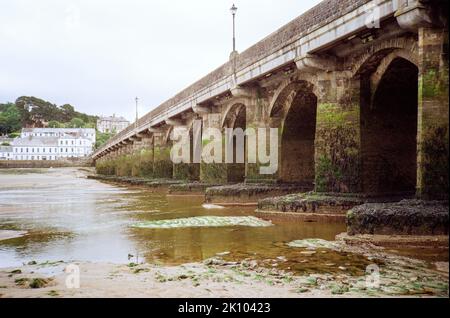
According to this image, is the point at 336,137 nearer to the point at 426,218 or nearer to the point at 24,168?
the point at 426,218

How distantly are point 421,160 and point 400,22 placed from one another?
2611 mm

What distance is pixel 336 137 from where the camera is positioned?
452 inches

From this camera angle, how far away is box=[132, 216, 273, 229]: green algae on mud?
10008 millimetres

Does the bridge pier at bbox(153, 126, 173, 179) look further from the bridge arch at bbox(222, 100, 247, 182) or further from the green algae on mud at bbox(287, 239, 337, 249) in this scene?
the green algae on mud at bbox(287, 239, 337, 249)

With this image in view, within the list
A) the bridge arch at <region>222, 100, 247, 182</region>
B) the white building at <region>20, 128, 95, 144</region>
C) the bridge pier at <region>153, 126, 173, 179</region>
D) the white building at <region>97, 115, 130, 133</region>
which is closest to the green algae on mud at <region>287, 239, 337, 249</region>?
the bridge arch at <region>222, 100, 247, 182</region>

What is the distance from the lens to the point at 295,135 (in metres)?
16.1

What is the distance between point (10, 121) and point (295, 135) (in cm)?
13344

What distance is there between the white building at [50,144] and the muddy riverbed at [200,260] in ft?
343

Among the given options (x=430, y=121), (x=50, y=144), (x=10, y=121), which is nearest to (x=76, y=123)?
(x=10, y=121)

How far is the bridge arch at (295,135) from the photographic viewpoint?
51.0 feet

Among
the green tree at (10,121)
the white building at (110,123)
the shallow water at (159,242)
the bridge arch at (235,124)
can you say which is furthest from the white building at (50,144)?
the shallow water at (159,242)

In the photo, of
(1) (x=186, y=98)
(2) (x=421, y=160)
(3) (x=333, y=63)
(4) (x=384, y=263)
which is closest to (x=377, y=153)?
(3) (x=333, y=63)

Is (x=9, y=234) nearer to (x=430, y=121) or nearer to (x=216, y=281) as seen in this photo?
(x=216, y=281)

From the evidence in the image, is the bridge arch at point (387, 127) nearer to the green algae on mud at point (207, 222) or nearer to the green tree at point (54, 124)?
the green algae on mud at point (207, 222)
